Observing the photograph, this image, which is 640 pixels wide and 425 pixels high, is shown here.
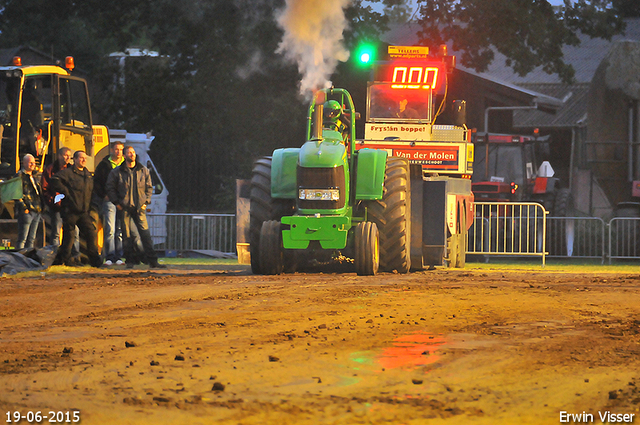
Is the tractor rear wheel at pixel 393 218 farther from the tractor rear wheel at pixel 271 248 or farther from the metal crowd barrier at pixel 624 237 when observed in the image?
the metal crowd barrier at pixel 624 237

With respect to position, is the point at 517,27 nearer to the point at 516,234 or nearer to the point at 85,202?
the point at 516,234

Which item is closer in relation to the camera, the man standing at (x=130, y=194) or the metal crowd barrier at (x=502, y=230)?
the man standing at (x=130, y=194)

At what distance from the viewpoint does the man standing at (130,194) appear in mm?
14234

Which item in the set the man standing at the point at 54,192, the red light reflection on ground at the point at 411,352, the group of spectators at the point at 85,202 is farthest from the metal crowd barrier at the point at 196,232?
the red light reflection on ground at the point at 411,352

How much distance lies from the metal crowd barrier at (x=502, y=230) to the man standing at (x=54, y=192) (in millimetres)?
8258

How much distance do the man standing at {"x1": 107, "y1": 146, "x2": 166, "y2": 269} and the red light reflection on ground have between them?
795 cm

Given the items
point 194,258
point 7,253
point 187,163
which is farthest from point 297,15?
point 187,163

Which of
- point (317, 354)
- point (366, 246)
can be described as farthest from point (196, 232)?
point (317, 354)

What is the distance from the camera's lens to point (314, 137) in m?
13.2

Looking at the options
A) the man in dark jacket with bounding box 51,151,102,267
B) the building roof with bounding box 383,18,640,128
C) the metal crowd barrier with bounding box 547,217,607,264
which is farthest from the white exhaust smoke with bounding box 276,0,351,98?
the building roof with bounding box 383,18,640,128

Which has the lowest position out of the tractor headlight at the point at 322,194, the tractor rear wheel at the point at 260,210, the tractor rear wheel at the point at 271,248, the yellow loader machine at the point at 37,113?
the tractor rear wheel at the point at 271,248

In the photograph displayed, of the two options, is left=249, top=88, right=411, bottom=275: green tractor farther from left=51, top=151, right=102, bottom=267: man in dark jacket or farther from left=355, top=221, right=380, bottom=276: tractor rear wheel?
Result: left=51, top=151, right=102, bottom=267: man in dark jacket

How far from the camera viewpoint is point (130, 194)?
46.7ft

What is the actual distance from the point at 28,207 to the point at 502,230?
376 inches
